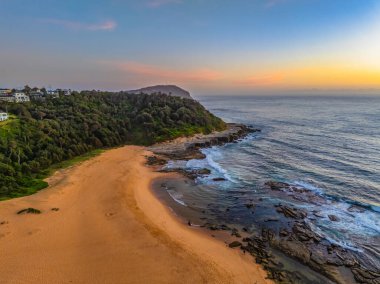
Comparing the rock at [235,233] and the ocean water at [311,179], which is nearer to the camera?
the rock at [235,233]

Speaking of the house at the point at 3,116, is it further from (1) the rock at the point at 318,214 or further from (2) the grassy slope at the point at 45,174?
(1) the rock at the point at 318,214

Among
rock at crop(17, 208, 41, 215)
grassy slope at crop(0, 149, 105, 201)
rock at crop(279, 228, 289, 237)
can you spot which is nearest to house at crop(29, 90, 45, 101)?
grassy slope at crop(0, 149, 105, 201)

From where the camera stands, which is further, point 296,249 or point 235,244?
point 235,244

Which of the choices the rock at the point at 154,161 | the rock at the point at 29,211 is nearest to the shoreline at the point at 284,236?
the rock at the point at 154,161

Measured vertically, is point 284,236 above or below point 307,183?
above

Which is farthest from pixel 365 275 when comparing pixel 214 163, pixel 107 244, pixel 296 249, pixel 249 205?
pixel 214 163

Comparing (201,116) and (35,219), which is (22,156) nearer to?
(35,219)

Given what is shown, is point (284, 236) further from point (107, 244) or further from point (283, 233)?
point (107, 244)

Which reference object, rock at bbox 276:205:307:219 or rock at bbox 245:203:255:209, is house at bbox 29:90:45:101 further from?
rock at bbox 276:205:307:219
